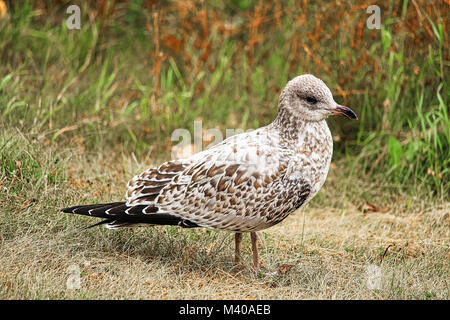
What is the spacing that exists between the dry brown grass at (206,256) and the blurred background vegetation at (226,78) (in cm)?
47

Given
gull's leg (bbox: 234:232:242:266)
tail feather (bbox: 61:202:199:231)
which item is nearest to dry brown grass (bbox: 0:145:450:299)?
gull's leg (bbox: 234:232:242:266)

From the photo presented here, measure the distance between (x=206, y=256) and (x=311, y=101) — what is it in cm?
123

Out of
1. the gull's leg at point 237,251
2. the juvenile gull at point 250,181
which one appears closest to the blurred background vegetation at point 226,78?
the juvenile gull at point 250,181

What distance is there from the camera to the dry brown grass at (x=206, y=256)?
3.79m

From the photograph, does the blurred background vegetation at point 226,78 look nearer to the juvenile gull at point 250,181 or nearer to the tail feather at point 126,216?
the tail feather at point 126,216

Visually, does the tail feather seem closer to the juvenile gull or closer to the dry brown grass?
the juvenile gull

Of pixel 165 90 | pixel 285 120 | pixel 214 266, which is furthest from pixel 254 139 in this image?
pixel 165 90

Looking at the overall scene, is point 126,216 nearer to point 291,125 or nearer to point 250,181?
point 250,181

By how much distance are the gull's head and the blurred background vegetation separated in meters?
1.70

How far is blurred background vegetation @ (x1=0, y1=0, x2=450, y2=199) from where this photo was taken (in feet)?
18.4

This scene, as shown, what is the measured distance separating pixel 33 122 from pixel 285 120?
2466 millimetres

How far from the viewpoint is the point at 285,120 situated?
411cm

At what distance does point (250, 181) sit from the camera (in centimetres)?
388

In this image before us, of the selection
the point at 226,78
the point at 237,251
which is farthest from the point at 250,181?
the point at 226,78
